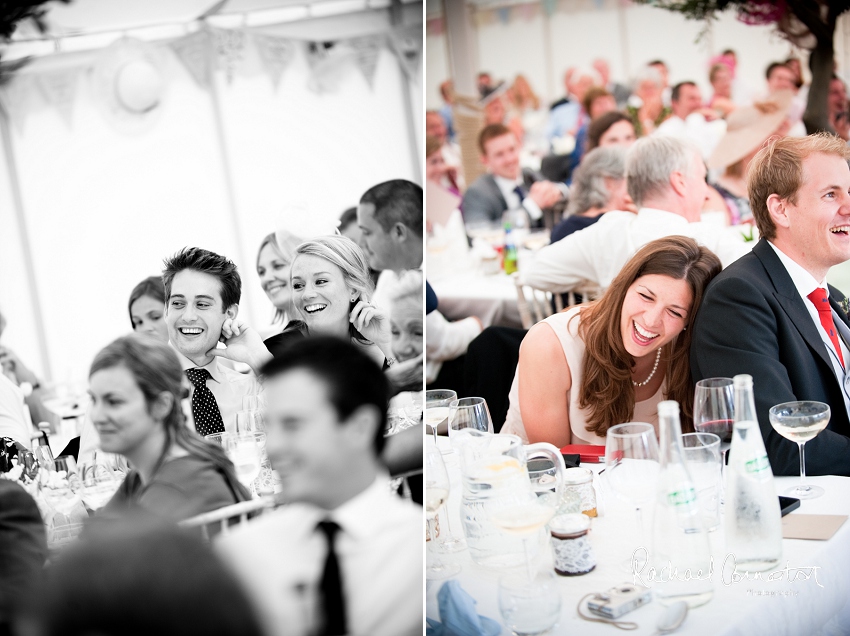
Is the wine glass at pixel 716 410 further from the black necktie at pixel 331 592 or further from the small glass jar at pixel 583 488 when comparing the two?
the black necktie at pixel 331 592

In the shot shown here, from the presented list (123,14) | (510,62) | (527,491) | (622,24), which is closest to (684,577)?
(527,491)

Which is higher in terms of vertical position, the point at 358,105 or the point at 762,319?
the point at 358,105

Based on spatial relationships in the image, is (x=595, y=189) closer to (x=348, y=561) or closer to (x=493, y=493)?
(x=493, y=493)

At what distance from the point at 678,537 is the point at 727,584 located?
14 centimetres

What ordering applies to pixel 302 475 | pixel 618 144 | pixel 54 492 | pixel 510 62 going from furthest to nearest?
pixel 510 62 < pixel 618 144 < pixel 54 492 < pixel 302 475

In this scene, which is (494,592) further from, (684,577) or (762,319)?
(762,319)

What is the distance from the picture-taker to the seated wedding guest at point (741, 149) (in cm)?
321

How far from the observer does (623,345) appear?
2037 mm

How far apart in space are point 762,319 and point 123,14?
1447mm

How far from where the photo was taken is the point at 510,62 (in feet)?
24.4

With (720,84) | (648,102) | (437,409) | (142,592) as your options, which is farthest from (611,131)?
(142,592)

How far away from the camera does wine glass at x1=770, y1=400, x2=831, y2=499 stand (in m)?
1.65

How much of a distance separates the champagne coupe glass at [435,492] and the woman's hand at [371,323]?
22 centimetres

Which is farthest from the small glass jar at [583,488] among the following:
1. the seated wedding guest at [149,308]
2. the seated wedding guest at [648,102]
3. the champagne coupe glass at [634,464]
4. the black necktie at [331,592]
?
the seated wedding guest at [648,102]
